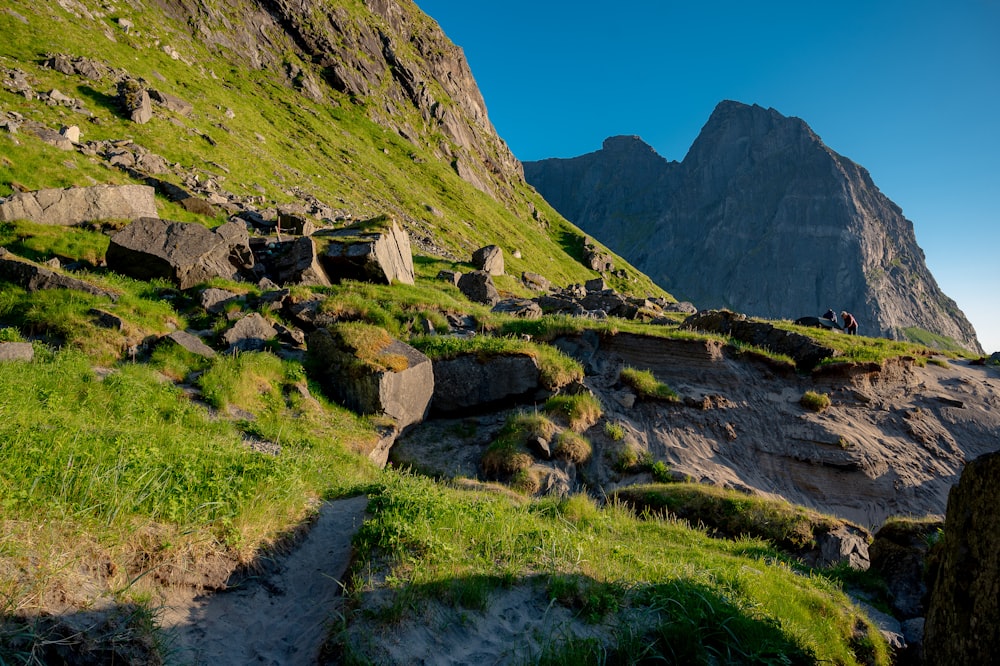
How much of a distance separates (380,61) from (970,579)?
373ft

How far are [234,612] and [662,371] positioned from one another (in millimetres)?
15873

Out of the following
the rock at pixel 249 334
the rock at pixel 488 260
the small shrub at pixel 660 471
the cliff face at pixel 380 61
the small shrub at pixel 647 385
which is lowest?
the small shrub at pixel 660 471

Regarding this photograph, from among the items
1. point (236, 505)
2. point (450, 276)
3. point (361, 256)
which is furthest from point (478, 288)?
point (236, 505)

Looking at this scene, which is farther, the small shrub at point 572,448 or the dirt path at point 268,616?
the small shrub at point 572,448

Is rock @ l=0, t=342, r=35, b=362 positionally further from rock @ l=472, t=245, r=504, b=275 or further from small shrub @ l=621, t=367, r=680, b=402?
rock @ l=472, t=245, r=504, b=275

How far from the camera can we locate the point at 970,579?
4359mm

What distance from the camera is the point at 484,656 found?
462 centimetres

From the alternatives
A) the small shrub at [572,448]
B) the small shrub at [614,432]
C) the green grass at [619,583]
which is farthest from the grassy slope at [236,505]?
the small shrub at [614,432]

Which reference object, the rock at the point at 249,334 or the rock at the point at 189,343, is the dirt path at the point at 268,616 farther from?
the rock at the point at 249,334

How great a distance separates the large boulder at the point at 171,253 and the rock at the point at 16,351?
7796mm

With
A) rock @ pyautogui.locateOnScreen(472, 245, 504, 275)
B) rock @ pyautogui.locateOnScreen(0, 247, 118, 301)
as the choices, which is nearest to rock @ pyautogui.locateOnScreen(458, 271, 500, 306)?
rock @ pyautogui.locateOnScreen(472, 245, 504, 275)

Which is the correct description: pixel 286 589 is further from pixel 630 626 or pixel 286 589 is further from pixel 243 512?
pixel 630 626

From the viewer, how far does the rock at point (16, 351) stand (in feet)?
30.5

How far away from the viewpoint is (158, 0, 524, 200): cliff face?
2975 inches
